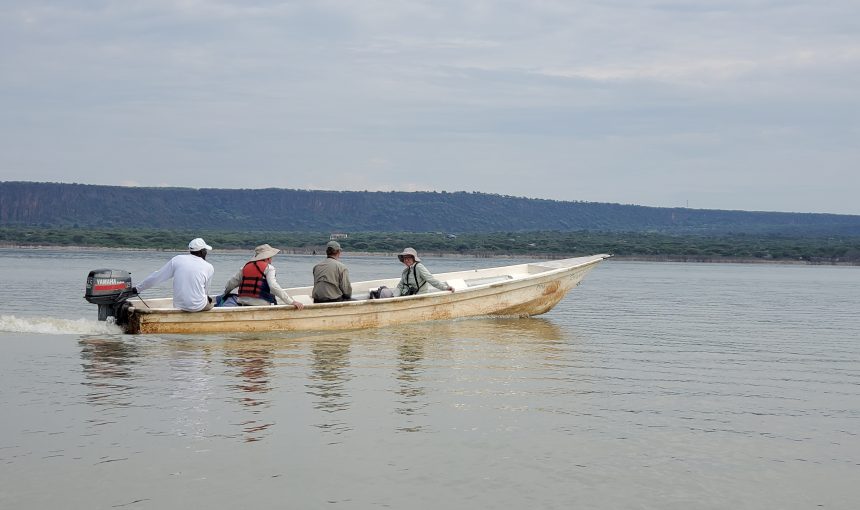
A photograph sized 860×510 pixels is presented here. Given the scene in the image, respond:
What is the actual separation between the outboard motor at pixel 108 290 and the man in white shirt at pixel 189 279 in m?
0.20

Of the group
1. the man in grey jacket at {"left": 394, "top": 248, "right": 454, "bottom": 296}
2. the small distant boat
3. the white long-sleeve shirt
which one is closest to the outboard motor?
the small distant boat

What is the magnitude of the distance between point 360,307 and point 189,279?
3.22 meters

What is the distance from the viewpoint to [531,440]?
31.1ft

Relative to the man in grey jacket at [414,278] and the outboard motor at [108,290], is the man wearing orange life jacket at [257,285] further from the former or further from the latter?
the man in grey jacket at [414,278]

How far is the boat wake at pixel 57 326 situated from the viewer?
16266 millimetres

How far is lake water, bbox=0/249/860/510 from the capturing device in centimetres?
780

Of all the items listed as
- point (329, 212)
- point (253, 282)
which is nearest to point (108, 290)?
point (253, 282)

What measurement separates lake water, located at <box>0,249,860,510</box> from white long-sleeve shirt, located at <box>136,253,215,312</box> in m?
0.56

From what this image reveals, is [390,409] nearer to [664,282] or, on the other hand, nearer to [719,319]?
[719,319]

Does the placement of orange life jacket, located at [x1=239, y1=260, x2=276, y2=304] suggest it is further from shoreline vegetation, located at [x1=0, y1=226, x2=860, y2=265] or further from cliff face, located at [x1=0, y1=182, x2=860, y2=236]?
cliff face, located at [x1=0, y1=182, x2=860, y2=236]

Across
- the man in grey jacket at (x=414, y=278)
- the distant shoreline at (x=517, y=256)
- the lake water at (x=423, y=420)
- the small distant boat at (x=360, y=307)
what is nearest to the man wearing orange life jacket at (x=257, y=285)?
the small distant boat at (x=360, y=307)

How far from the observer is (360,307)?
58.6 feet

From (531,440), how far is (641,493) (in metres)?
1.76

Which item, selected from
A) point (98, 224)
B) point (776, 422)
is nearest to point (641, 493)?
point (776, 422)
